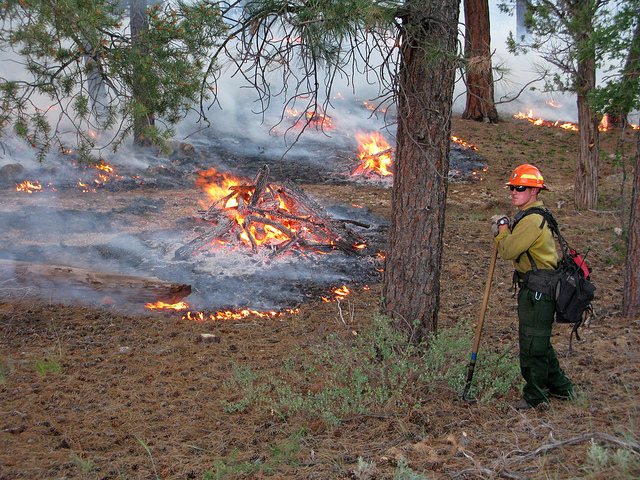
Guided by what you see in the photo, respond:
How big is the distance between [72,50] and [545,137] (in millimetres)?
16899

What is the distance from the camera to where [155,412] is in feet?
13.0

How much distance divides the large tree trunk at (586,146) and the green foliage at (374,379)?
7823 mm

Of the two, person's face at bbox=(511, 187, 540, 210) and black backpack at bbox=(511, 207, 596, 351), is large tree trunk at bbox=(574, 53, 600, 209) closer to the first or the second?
person's face at bbox=(511, 187, 540, 210)

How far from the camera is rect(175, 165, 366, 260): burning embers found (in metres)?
8.01

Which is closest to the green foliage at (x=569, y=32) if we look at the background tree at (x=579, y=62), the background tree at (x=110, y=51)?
the background tree at (x=579, y=62)

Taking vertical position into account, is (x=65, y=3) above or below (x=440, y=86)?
above

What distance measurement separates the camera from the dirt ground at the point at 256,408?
9.75ft

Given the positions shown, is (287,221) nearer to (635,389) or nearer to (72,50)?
(72,50)

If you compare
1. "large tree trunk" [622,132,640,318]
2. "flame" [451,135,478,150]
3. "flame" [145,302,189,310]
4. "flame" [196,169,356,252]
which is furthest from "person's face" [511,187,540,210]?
"flame" [451,135,478,150]

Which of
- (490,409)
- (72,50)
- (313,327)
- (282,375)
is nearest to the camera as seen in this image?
(490,409)

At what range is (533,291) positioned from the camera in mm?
3654

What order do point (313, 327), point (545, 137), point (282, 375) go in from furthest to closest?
point (545, 137) → point (313, 327) → point (282, 375)

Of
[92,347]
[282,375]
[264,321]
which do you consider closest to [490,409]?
[282,375]

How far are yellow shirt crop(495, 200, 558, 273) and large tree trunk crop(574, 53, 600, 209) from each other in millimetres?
7898
